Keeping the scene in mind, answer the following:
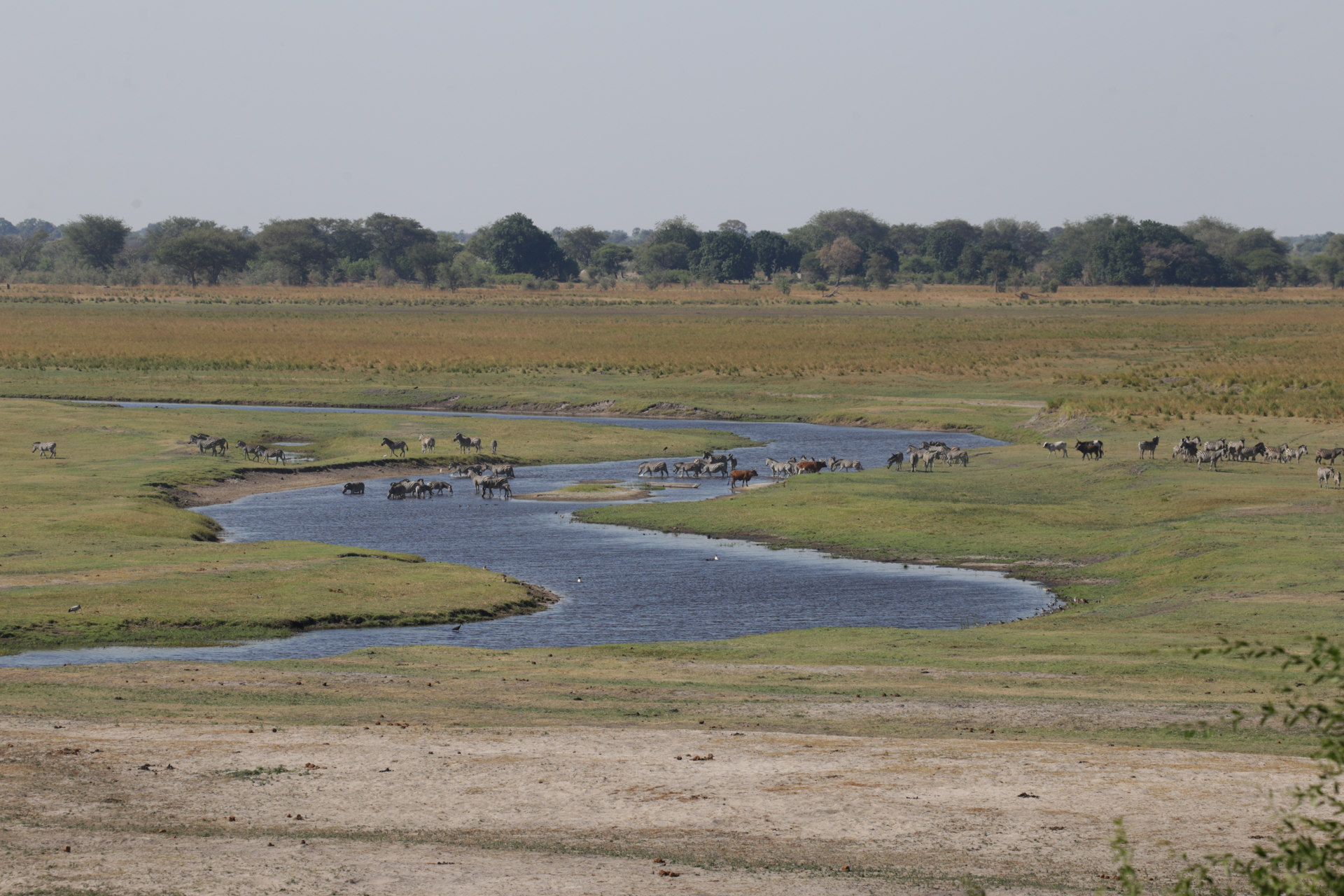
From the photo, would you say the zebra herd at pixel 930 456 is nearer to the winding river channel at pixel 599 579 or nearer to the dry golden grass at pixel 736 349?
the winding river channel at pixel 599 579

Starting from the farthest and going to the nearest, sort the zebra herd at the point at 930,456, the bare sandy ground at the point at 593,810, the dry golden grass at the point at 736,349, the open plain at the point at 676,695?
the dry golden grass at the point at 736,349, the zebra herd at the point at 930,456, the open plain at the point at 676,695, the bare sandy ground at the point at 593,810

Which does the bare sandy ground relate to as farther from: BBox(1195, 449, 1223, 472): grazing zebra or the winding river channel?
BBox(1195, 449, 1223, 472): grazing zebra

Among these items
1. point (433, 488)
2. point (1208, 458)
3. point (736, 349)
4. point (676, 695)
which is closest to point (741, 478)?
point (433, 488)

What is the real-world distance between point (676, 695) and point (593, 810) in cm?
625

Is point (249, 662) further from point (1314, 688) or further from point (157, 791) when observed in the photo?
point (1314, 688)

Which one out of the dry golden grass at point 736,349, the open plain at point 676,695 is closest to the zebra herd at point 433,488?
→ the open plain at point 676,695

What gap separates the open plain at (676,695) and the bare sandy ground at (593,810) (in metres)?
0.05

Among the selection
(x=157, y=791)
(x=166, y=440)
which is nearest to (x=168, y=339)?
(x=166, y=440)

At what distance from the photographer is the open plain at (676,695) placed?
42.1 ft

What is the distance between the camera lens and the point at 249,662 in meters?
23.4

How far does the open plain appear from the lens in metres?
12.8

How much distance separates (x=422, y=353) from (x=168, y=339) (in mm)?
23404

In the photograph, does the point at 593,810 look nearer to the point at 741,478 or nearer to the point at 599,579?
the point at 599,579

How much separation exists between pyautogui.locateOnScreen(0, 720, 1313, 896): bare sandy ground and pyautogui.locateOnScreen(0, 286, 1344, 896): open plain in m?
0.05
